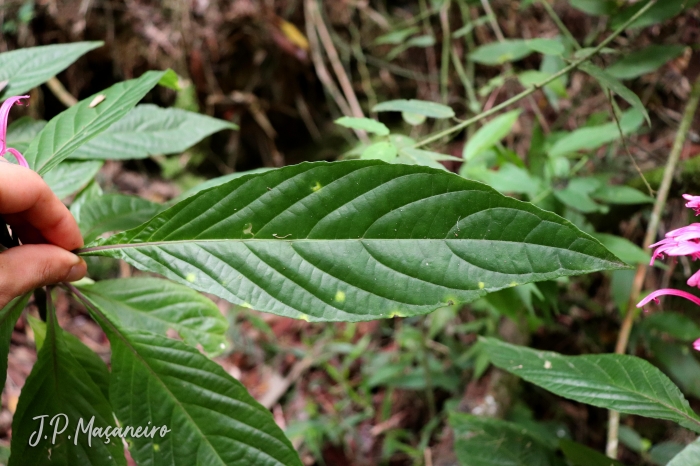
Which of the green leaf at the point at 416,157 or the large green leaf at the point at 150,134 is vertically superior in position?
the large green leaf at the point at 150,134

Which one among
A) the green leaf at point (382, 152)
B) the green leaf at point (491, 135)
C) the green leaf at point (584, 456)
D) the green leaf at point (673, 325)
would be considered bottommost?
the green leaf at point (673, 325)

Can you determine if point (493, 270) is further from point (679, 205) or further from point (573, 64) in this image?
point (679, 205)

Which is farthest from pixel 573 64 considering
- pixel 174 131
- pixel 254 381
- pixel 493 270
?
pixel 254 381

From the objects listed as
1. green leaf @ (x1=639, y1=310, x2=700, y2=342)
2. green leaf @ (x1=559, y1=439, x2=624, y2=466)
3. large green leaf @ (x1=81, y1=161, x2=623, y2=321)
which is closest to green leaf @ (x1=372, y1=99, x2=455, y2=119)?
large green leaf @ (x1=81, y1=161, x2=623, y2=321)

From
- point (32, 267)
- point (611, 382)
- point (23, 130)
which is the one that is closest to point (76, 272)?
point (32, 267)

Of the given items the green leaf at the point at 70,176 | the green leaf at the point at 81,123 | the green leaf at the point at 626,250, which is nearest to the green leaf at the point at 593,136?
the green leaf at the point at 626,250

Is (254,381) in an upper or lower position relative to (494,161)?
lower

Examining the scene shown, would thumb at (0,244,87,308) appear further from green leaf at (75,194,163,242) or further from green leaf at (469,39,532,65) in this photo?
green leaf at (469,39,532,65)

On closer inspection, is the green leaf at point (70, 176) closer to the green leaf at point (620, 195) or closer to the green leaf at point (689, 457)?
the green leaf at point (689, 457)
